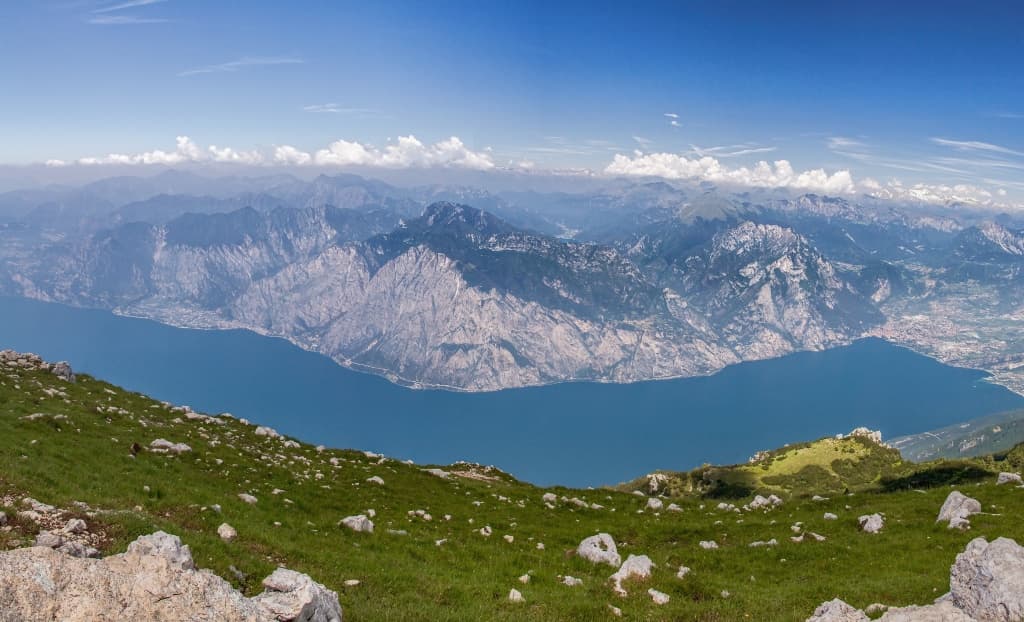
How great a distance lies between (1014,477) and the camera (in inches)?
1566

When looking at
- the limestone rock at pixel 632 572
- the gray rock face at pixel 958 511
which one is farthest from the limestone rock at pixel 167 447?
the gray rock face at pixel 958 511

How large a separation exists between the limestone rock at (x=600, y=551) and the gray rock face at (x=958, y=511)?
19.6 metres

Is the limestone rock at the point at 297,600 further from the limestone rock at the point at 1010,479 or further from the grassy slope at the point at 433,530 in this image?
the limestone rock at the point at 1010,479

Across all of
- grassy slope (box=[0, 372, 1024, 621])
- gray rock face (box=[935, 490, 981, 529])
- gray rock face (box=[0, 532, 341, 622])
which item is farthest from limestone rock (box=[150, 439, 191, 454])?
gray rock face (box=[935, 490, 981, 529])

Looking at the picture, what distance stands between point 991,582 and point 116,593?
2197cm

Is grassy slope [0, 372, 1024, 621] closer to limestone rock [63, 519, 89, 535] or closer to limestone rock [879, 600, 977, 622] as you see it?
limestone rock [63, 519, 89, 535]

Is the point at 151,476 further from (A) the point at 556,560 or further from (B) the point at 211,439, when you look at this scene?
(A) the point at 556,560

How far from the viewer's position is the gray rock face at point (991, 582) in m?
14.4

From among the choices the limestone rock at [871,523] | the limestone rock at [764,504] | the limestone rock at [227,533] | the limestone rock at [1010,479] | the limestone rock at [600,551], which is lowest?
the limestone rock at [764,504]

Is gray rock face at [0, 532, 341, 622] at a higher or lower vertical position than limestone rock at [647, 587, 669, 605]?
higher

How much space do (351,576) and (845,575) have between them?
70.5ft

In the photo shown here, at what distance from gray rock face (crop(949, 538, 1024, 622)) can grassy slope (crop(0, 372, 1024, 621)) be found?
4080mm

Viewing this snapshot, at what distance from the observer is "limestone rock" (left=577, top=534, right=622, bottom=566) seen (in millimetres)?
25547

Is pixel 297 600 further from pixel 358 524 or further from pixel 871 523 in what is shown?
pixel 871 523
